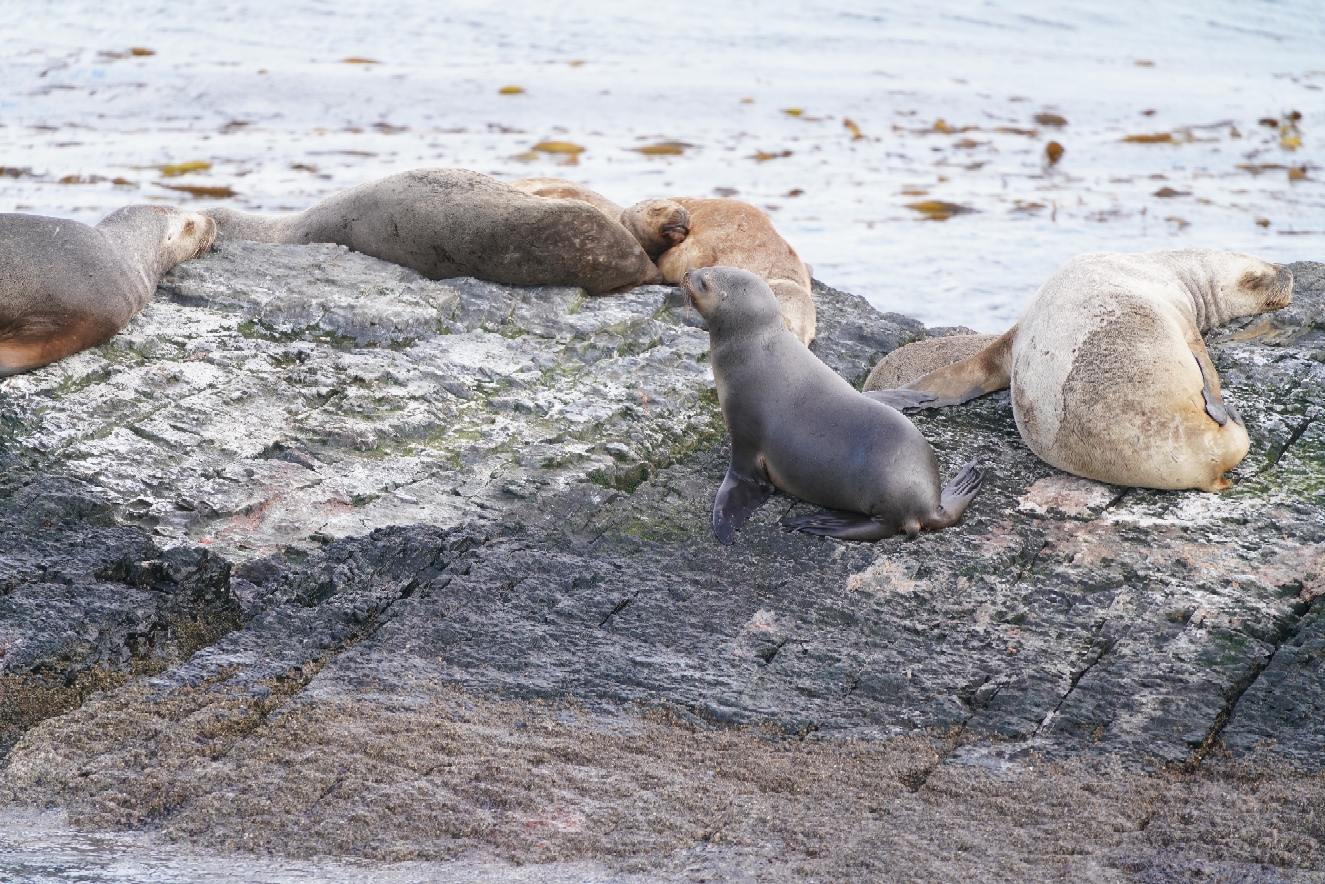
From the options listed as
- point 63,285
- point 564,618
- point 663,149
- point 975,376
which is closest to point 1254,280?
point 975,376

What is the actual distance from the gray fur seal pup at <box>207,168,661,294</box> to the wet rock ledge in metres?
0.82

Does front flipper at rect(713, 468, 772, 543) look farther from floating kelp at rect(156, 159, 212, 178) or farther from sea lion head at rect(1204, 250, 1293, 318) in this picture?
floating kelp at rect(156, 159, 212, 178)

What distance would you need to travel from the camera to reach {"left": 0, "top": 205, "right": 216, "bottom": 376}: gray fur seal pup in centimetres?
470

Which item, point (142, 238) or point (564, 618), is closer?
point (564, 618)

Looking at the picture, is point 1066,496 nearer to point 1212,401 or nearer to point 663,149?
point 1212,401

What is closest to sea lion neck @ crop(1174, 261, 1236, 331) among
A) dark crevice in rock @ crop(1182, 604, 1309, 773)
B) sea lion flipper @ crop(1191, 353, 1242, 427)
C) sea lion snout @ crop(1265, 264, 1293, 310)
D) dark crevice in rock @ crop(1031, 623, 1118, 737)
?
sea lion snout @ crop(1265, 264, 1293, 310)

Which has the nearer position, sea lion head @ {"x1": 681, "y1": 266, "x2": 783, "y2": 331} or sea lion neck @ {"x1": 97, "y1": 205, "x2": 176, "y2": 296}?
sea lion head @ {"x1": 681, "y1": 266, "x2": 783, "y2": 331}

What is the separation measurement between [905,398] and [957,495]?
0.94 metres

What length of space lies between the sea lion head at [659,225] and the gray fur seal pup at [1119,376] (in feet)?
6.25

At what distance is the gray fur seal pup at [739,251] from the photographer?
21.1 ft

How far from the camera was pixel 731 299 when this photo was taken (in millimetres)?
4621

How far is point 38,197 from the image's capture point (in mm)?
9734

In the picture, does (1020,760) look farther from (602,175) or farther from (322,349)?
(602,175)

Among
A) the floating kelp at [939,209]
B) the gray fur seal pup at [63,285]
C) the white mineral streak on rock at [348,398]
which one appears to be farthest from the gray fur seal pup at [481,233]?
the floating kelp at [939,209]
